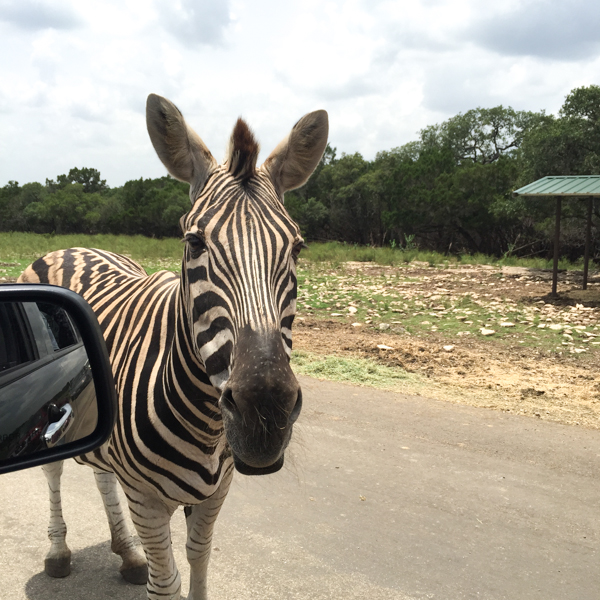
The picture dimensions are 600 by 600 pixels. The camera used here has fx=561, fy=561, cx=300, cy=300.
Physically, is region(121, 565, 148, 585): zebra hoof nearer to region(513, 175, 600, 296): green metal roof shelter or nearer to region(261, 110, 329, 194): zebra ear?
region(261, 110, 329, 194): zebra ear

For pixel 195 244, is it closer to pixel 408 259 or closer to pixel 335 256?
pixel 408 259

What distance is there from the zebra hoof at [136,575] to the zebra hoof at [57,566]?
1.13 feet

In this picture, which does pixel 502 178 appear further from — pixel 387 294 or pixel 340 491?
pixel 340 491

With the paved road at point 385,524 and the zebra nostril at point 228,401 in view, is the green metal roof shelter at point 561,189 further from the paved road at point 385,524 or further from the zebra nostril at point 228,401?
the zebra nostril at point 228,401

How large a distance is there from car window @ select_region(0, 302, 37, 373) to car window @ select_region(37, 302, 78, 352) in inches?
2.7

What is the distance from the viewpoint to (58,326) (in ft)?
5.79

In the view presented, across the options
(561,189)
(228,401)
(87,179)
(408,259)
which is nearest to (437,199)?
(408,259)

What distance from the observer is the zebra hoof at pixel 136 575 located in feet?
10.6

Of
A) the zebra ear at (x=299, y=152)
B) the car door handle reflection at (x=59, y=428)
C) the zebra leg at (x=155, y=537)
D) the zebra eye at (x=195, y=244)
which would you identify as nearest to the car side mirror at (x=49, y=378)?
the car door handle reflection at (x=59, y=428)

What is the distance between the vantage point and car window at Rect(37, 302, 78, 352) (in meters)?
1.74

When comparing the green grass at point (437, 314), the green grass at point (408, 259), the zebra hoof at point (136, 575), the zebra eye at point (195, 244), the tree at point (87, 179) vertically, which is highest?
the tree at point (87, 179)

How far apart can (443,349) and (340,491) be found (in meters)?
4.78

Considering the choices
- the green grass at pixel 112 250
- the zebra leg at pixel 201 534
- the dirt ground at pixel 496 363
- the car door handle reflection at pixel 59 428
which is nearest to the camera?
the car door handle reflection at pixel 59 428

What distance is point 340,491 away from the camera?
13.8 feet
